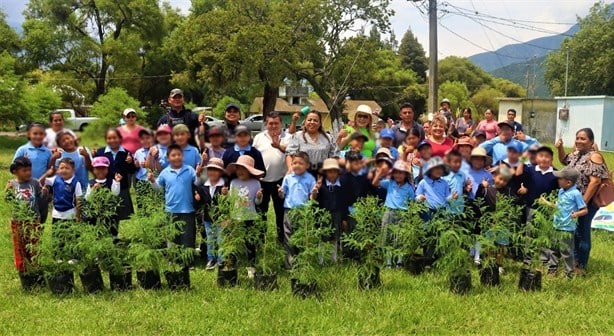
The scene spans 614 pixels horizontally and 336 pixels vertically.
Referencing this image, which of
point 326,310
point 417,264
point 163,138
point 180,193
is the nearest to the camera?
point 163,138

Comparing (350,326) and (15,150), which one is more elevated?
(15,150)

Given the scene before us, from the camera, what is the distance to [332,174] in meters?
4.75

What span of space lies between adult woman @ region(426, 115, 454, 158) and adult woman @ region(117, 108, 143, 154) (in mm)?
2401

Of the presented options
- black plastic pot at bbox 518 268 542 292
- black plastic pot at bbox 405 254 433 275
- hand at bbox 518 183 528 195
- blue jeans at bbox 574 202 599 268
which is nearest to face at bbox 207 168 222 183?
black plastic pot at bbox 405 254 433 275

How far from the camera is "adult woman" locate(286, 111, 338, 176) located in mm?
5238

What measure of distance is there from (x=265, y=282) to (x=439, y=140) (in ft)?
7.14

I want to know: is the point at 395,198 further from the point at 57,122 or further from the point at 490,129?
the point at 57,122

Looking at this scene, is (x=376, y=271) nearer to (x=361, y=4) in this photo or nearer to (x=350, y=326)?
(x=350, y=326)

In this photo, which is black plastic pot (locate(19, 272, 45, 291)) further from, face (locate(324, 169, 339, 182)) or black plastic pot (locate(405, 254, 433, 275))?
black plastic pot (locate(405, 254, 433, 275))

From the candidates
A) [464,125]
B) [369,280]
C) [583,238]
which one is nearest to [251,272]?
[369,280]

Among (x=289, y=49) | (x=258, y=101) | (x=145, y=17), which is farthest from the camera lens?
(x=258, y=101)

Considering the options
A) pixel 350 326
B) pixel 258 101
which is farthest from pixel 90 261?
pixel 258 101

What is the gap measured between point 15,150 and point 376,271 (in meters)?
3.95

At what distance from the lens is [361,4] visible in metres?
28.6
